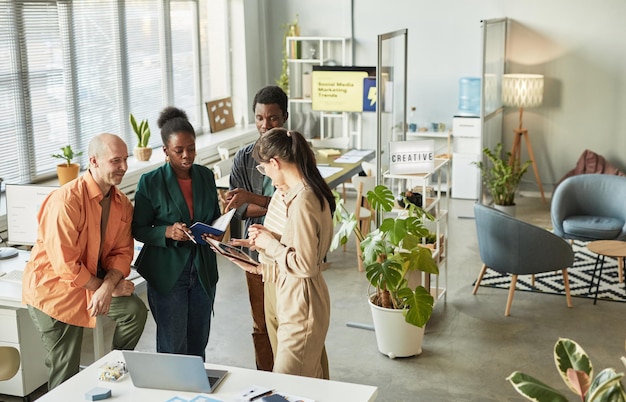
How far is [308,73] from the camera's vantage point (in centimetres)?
1074

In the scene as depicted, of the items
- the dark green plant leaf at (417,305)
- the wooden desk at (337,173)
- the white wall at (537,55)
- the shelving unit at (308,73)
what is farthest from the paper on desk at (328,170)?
the white wall at (537,55)

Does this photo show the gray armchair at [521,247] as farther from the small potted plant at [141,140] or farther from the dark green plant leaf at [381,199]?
the small potted plant at [141,140]

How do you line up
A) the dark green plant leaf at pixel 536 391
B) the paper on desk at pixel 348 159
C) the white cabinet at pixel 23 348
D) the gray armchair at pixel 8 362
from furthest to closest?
the paper on desk at pixel 348 159, the white cabinet at pixel 23 348, the gray armchair at pixel 8 362, the dark green plant leaf at pixel 536 391

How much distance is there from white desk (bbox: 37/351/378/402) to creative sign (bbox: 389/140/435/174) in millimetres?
2823

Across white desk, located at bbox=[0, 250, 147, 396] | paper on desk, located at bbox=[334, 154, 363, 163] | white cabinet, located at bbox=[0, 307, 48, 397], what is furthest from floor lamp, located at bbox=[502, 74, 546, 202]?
white cabinet, located at bbox=[0, 307, 48, 397]

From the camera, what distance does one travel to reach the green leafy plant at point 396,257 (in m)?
5.28

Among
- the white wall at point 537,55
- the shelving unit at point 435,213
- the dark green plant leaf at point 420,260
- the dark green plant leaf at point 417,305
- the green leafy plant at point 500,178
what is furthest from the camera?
the white wall at point 537,55

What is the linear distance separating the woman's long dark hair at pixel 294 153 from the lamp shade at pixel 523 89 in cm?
692

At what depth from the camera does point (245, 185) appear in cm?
466

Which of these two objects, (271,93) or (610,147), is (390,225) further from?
(610,147)

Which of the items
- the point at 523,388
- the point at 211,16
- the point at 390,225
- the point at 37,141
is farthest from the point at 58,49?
the point at 523,388

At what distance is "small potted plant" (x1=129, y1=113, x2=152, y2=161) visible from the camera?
822 cm

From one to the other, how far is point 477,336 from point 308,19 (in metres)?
6.19

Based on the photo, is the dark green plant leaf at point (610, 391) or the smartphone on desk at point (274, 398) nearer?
the dark green plant leaf at point (610, 391)
